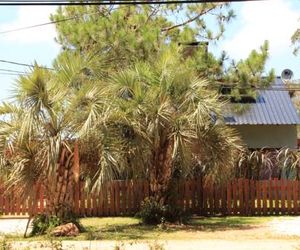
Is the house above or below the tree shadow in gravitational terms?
above

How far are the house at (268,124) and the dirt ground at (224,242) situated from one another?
1020 cm

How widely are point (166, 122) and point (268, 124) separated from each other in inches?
456

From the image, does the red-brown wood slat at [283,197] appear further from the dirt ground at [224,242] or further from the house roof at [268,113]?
the house roof at [268,113]

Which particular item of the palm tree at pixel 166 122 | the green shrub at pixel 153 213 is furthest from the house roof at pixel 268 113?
the green shrub at pixel 153 213

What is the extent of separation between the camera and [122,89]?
14.8 metres

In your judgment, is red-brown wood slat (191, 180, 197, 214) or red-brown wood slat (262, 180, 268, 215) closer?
red-brown wood slat (191, 180, 197, 214)

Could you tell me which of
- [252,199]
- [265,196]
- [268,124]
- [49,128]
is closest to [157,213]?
[49,128]

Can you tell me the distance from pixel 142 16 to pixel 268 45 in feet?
15.7

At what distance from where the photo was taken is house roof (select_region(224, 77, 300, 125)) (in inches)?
978

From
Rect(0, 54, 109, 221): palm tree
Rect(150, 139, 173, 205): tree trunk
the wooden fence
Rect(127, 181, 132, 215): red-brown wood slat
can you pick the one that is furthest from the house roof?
Rect(0, 54, 109, 221): palm tree

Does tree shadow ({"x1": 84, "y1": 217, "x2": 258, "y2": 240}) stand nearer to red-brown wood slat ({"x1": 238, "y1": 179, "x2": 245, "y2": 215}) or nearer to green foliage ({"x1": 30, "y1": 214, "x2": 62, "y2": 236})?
green foliage ({"x1": 30, "y1": 214, "x2": 62, "y2": 236})

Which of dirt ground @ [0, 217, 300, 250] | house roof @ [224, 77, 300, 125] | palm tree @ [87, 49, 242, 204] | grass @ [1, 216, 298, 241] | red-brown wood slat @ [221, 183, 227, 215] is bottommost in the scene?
dirt ground @ [0, 217, 300, 250]

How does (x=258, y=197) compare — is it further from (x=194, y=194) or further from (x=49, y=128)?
(x=49, y=128)

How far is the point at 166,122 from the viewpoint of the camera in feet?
47.9
